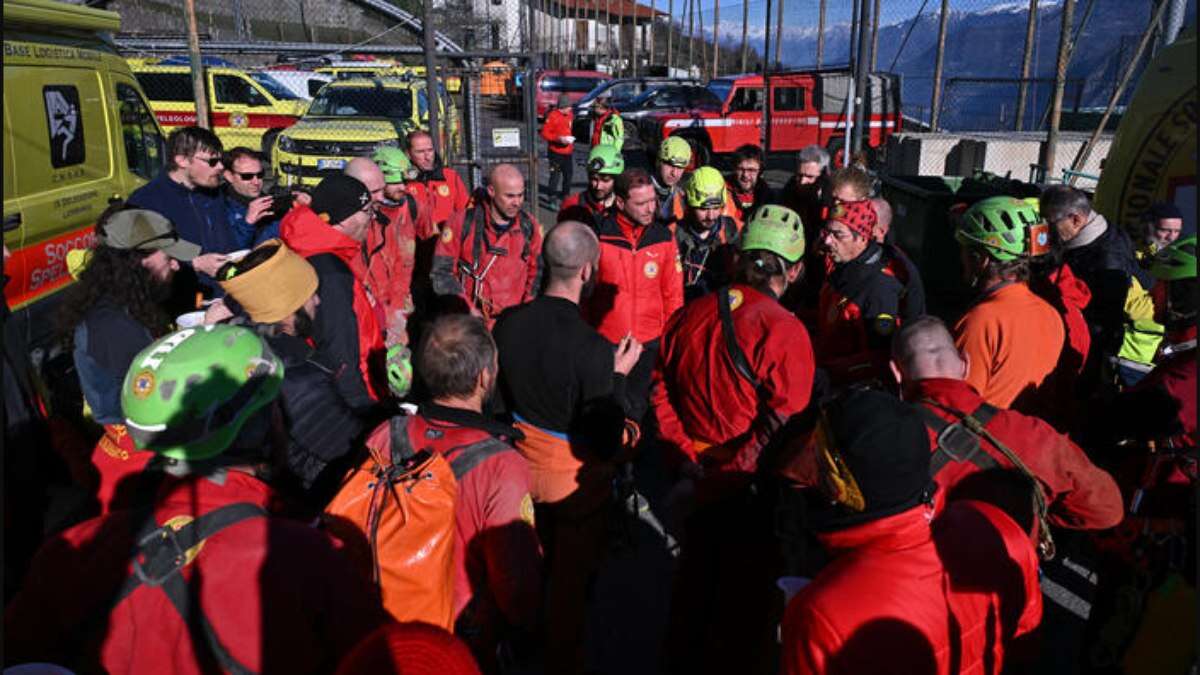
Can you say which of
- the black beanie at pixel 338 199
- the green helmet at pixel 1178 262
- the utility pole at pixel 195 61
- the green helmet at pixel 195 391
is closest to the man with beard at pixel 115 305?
the black beanie at pixel 338 199

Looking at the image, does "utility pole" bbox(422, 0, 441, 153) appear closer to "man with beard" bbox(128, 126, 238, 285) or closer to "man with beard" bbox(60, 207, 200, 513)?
"man with beard" bbox(128, 126, 238, 285)

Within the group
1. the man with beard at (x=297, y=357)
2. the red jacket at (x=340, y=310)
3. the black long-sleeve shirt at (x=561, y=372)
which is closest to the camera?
the man with beard at (x=297, y=357)

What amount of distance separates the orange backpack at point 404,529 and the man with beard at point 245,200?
4.03 metres

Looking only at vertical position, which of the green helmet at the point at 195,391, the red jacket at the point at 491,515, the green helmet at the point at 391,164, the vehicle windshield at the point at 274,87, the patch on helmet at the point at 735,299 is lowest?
the red jacket at the point at 491,515

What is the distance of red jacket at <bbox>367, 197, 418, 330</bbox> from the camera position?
495 cm

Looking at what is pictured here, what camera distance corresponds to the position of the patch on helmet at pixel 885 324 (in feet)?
11.8

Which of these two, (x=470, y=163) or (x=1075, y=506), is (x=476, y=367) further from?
(x=470, y=163)

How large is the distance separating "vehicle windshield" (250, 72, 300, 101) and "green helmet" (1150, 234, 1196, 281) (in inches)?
732

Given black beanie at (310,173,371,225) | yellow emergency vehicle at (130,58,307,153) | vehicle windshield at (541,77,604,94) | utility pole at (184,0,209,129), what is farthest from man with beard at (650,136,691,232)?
vehicle windshield at (541,77,604,94)

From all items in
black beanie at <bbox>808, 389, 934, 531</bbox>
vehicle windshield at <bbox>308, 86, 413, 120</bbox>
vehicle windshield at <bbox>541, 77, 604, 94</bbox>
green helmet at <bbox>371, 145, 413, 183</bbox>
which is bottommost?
black beanie at <bbox>808, 389, 934, 531</bbox>

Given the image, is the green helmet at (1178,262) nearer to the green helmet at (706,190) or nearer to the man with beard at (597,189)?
the green helmet at (706,190)

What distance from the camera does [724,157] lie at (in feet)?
63.6

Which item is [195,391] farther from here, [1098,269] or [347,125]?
[347,125]

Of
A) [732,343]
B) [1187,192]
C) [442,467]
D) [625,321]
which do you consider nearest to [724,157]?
[1187,192]
